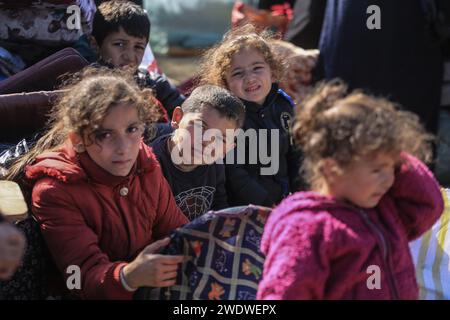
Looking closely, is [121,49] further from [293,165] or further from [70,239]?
[70,239]

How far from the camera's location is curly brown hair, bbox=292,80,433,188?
203cm

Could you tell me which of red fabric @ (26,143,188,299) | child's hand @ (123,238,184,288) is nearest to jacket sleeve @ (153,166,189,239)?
red fabric @ (26,143,188,299)

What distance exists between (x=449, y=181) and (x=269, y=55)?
2.06 metres

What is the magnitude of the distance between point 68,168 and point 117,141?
177 mm

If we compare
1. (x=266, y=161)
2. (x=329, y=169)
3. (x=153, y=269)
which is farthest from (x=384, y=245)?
(x=266, y=161)

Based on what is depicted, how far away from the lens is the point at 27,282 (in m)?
2.56

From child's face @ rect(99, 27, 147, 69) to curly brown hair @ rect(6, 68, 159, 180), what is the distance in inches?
29.9

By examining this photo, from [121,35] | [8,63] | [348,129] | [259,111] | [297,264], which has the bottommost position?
[297,264]

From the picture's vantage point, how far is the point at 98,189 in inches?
101

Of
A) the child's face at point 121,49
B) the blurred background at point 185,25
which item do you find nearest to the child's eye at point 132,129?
the child's face at point 121,49

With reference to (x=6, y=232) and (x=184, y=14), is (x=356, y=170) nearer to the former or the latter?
(x=6, y=232)

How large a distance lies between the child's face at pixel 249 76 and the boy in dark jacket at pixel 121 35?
0.42m

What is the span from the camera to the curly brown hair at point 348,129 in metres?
2.03

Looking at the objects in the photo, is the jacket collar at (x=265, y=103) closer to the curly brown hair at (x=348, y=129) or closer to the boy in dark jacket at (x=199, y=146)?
the boy in dark jacket at (x=199, y=146)
